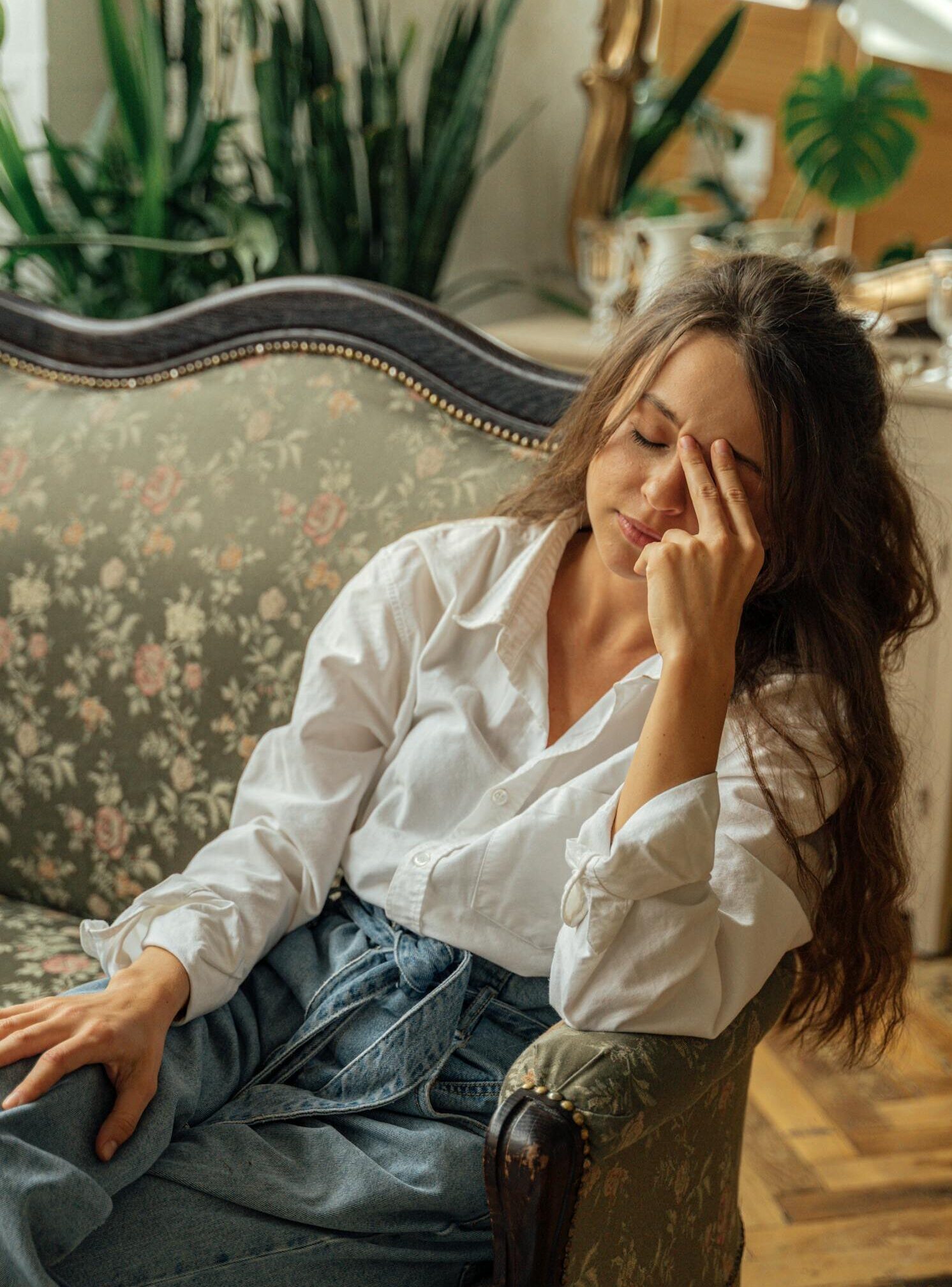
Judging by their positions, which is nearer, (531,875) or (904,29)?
(531,875)

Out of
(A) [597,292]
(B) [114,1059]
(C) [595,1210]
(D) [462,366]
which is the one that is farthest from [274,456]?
(A) [597,292]

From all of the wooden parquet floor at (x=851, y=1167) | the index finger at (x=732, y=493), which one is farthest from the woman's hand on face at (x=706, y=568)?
the wooden parquet floor at (x=851, y=1167)

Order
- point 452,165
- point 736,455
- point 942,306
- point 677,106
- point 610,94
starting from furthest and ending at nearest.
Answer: point 610,94
point 677,106
point 452,165
point 942,306
point 736,455

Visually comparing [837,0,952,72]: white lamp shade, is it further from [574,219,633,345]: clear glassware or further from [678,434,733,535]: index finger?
[678,434,733,535]: index finger

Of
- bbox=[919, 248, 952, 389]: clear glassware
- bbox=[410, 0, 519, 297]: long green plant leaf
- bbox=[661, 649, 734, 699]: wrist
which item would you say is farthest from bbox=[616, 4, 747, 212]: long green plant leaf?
bbox=[661, 649, 734, 699]: wrist

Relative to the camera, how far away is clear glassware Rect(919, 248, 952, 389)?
1.95 meters

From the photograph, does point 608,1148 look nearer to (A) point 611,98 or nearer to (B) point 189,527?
(B) point 189,527

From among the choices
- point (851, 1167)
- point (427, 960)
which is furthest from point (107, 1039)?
point (851, 1167)

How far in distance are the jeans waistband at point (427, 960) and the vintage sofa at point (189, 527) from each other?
0.34 metres

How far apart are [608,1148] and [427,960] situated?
26 centimetres

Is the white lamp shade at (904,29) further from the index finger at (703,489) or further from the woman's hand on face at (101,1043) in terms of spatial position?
the woman's hand on face at (101,1043)

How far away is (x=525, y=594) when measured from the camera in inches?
43.3

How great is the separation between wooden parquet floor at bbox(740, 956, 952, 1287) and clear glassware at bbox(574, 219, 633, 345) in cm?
126

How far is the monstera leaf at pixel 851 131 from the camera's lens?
7.14 ft
